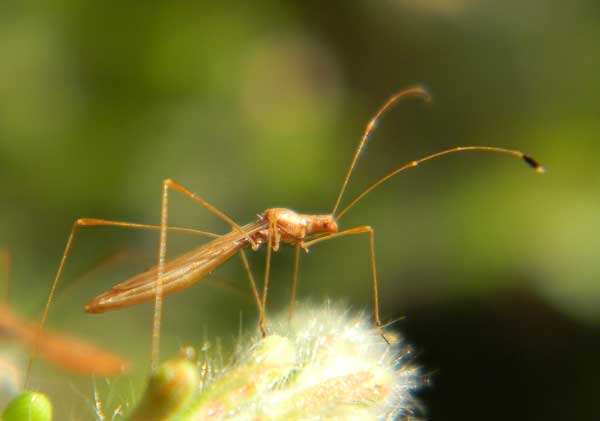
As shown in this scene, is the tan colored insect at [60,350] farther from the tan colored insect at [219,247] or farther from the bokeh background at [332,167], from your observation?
the bokeh background at [332,167]

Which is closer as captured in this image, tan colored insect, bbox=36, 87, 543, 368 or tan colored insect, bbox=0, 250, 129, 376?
tan colored insect, bbox=0, 250, 129, 376

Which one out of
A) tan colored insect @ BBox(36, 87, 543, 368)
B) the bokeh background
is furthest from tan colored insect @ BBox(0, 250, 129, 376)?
the bokeh background

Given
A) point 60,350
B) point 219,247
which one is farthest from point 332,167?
point 60,350

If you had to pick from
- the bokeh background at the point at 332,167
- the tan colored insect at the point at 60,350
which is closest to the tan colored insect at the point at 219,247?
the tan colored insect at the point at 60,350

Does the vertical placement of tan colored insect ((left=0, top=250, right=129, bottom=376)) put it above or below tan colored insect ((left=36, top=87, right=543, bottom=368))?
below

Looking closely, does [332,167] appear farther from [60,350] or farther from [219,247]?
[60,350]

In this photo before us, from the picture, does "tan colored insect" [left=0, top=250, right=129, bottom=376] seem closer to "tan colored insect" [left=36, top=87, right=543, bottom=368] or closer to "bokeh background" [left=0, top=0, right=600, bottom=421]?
"tan colored insect" [left=36, top=87, right=543, bottom=368]
